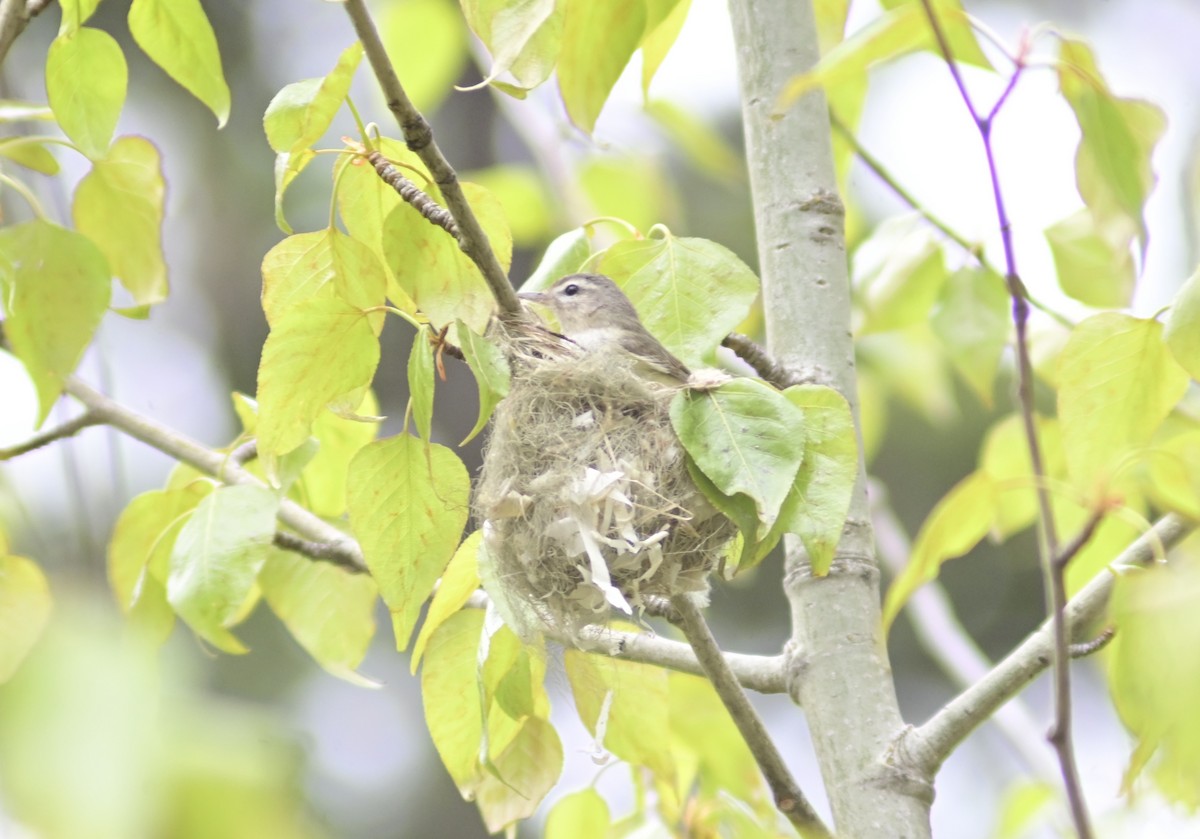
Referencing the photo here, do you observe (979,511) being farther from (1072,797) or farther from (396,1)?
(396,1)

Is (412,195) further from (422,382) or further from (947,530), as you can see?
(947,530)

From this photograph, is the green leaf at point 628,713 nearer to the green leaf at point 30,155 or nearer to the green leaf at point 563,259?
the green leaf at point 563,259

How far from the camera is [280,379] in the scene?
1702 mm

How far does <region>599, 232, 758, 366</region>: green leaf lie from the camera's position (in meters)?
1.92

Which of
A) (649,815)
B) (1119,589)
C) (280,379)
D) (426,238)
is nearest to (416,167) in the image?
(426,238)

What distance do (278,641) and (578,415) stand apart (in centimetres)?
559

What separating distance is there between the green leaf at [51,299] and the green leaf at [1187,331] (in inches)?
57.2

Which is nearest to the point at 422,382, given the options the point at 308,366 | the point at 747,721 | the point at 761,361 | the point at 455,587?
the point at 308,366

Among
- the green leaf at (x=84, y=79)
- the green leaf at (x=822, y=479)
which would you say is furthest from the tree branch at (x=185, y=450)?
the green leaf at (x=822, y=479)

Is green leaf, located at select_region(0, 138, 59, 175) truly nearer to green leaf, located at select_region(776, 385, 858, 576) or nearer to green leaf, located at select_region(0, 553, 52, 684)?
green leaf, located at select_region(0, 553, 52, 684)

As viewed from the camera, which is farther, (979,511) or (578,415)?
(578,415)

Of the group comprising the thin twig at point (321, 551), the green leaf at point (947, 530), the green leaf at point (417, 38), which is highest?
the green leaf at point (417, 38)

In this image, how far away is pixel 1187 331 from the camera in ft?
5.51

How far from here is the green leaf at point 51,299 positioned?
5.97 feet
